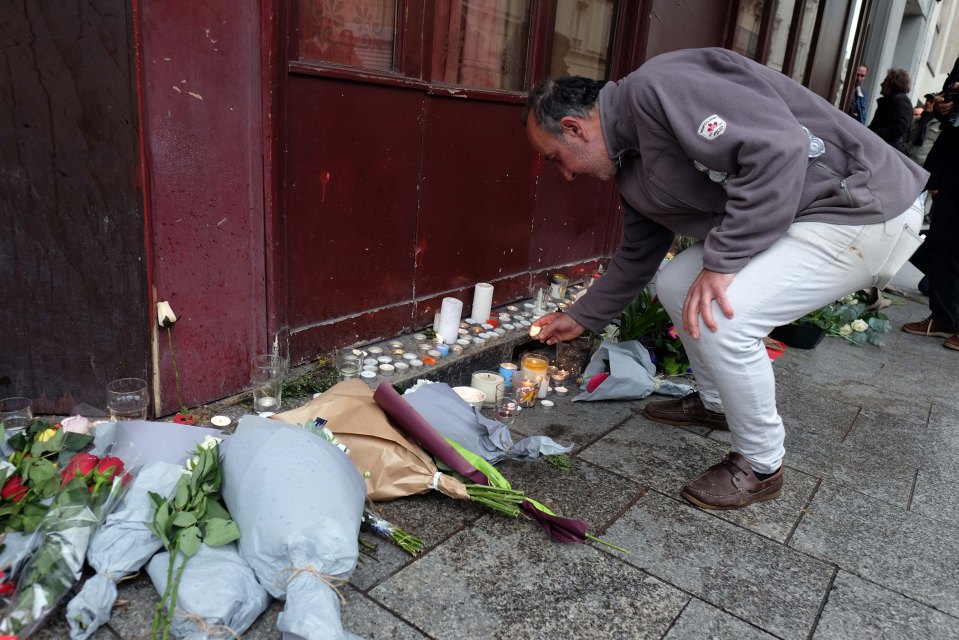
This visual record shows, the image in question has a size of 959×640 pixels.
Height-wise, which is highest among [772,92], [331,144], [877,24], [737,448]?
[877,24]

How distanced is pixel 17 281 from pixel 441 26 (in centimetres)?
207

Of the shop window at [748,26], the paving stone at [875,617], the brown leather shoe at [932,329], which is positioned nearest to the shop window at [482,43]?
the paving stone at [875,617]

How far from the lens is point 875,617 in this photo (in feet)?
6.22

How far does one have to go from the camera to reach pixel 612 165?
7.56ft

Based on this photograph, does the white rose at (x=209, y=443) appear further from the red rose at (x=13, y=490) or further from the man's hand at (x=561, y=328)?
the man's hand at (x=561, y=328)

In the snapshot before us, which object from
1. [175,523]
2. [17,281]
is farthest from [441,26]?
[175,523]

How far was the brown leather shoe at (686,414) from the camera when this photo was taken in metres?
2.96

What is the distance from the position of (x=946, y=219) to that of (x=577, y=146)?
3.96m

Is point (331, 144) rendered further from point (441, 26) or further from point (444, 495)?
point (444, 495)

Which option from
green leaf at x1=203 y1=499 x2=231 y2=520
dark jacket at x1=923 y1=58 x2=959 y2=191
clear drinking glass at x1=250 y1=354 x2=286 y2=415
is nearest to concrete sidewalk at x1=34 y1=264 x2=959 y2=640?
green leaf at x1=203 y1=499 x2=231 y2=520

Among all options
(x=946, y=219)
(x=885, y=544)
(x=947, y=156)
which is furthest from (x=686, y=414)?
(x=947, y=156)

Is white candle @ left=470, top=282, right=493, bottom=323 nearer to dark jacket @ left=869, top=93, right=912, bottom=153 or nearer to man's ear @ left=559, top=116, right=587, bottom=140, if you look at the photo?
man's ear @ left=559, top=116, right=587, bottom=140

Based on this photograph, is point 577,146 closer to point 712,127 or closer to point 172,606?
point 712,127

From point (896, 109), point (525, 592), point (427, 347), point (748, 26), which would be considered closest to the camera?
point (525, 592)
